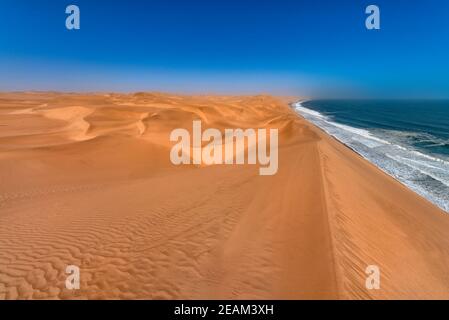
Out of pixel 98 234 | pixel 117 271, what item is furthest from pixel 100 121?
pixel 117 271

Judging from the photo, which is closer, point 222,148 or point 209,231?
point 209,231

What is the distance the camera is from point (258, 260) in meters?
6.50

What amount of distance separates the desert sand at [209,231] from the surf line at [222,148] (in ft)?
4.57

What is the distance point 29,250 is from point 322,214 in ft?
27.2

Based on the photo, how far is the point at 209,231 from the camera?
7.95 meters

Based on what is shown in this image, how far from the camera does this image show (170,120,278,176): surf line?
56.7ft

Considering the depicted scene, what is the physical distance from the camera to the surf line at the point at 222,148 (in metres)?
17.3

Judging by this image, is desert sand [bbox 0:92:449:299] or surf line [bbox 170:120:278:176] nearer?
desert sand [bbox 0:92:449:299]

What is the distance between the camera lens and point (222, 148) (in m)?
22.6

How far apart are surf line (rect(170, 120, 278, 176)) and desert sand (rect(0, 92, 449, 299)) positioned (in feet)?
4.57

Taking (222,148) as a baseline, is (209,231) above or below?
below

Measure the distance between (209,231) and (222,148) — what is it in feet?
49.1
